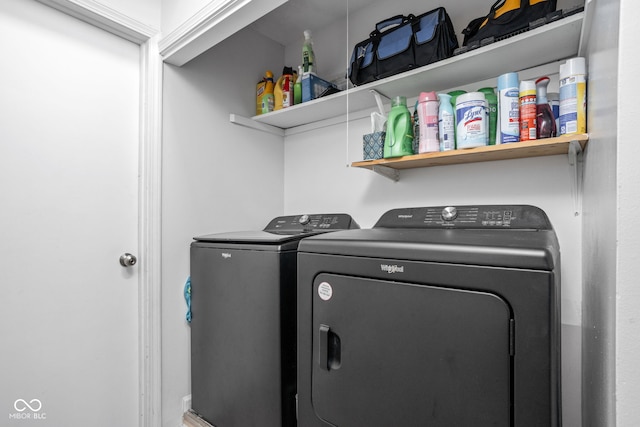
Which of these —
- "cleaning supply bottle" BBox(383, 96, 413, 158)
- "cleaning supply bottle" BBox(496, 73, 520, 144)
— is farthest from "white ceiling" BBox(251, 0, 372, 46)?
"cleaning supply bottle" BBox(496, 73, 520, 144)

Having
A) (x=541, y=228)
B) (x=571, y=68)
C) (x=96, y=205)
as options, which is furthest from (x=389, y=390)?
(x=96, y=205)

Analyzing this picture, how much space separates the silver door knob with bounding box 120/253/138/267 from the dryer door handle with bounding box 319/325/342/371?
44.8 inches

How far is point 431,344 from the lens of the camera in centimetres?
89

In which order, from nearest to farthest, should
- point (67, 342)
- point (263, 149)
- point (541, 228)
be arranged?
point (541, 228) < point (67, 342) < point (263, 149)

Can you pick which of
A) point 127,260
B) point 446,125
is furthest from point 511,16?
point 127,260

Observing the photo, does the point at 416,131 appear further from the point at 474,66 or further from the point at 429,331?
the point at 429,331

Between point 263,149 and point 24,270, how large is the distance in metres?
1.44

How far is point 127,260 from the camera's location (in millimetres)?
1629

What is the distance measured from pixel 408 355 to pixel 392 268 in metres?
0.26

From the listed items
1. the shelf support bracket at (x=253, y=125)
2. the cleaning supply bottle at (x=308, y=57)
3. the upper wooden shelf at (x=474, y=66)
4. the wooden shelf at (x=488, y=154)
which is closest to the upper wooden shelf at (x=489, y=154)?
the wooden shelf at (x=488, y=154)

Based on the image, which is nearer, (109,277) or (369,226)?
(109,277)

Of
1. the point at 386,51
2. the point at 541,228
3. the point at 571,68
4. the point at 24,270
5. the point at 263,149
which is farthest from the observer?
the point at 263,149

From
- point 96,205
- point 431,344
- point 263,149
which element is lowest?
point 431,344

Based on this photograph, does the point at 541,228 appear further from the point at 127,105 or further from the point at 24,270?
the point at 24,270
